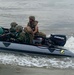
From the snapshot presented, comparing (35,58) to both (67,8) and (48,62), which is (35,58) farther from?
(67,8)

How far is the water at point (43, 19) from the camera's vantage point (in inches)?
494

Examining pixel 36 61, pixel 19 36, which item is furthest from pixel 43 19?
pixel 36 61

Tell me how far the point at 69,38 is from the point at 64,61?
2.84m

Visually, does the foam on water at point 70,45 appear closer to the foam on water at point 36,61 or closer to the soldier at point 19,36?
A: the foam on water at point 36,61

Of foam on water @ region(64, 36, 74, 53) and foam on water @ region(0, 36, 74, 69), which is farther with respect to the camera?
foam on water @ region(64, 36, 74, 53)

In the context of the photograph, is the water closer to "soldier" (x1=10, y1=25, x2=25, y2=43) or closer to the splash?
the splash

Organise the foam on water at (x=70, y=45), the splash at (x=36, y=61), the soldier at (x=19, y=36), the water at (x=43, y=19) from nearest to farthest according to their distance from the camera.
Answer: the splash at (x=36, y=61), the water at (x=43, y=19), the soldier at (x=19, y=36), the foam on water at (x=70, y=45)

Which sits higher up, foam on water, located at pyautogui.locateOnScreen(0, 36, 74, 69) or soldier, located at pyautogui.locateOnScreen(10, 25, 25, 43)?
soldier, located at pyautogui.locateOnScreen(10, 25, 25, 43)

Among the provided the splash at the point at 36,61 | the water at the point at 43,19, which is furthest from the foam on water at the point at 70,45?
the splash at the point at 36,61

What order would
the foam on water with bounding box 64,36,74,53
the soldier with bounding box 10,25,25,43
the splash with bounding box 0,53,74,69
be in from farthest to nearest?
the foam on water with bounding box 64,36,74,53 → the soldier with bounding box 10,25,25,43 → the splash with bounding box 0,53,74,69

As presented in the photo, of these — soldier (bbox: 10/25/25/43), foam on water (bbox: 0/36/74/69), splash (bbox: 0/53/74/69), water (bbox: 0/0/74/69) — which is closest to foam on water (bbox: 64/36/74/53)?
water (bbox: 0/0/74/69)

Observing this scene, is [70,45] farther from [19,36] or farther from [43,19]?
[43,19]

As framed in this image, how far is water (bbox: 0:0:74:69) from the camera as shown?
494 inches

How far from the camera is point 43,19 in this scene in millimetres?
19969
